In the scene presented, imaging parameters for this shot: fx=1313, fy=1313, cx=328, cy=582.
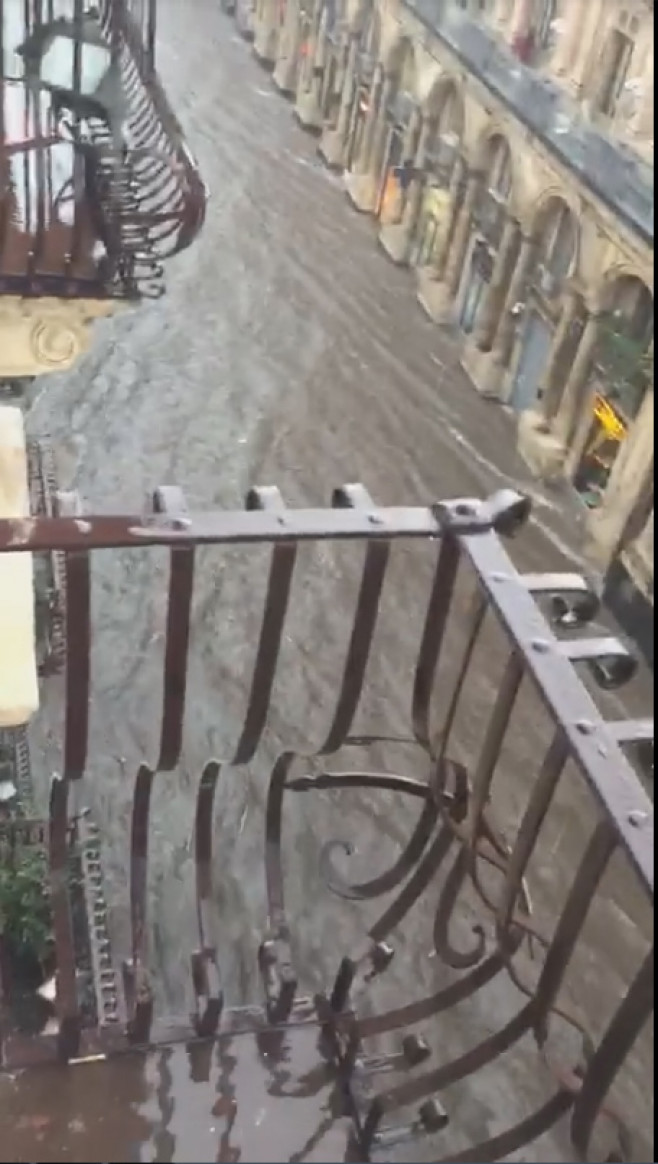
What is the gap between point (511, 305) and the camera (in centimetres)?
277

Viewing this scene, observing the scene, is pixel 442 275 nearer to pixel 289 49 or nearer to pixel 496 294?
pixel 496 294

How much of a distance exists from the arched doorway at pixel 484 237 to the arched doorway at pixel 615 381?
47 cm

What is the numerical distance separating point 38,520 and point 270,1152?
1.13 ft

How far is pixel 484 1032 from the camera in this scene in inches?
61.4

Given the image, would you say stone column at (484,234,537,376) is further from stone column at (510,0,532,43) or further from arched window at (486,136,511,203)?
stone column at (510,0,532,43)

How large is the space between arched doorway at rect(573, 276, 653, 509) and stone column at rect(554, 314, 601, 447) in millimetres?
29

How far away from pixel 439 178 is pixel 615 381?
2.78 ft

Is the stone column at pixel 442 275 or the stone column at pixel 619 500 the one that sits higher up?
the stone column at pixel 619 500

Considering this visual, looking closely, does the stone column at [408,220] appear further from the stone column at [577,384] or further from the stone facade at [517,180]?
the stone column at [577,384]

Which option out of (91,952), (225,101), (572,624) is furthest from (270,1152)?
(225,101)

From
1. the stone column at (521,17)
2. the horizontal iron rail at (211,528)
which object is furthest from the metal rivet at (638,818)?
the stone column at (521,17)

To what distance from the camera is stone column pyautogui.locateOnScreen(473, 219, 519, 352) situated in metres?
2.76

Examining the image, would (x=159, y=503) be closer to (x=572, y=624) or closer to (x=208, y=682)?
(x=572, y=624)

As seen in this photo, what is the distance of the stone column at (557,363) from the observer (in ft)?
8.44
